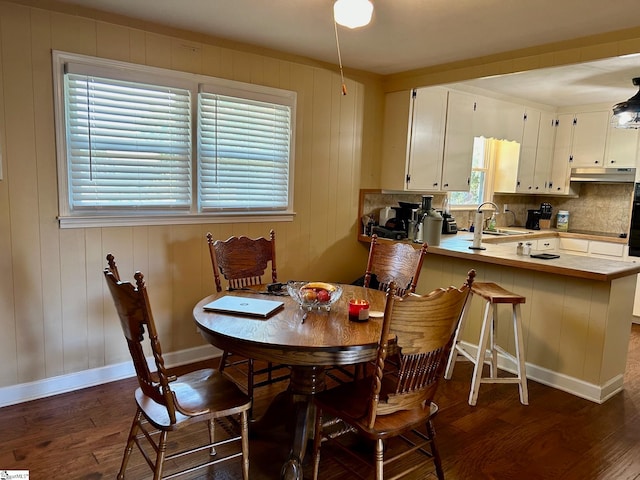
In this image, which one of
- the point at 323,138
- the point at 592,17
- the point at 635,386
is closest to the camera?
the point at 592,17

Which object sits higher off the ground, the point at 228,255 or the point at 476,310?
the point at 228,255

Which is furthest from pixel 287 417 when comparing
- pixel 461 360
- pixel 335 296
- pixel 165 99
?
pixel 165 99

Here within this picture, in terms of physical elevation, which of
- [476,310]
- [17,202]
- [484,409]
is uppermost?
[17,202]

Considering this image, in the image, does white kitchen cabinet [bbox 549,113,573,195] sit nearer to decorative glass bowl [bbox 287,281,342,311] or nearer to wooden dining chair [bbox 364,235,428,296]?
wooden dining chair [bbox 364,235,428,296]

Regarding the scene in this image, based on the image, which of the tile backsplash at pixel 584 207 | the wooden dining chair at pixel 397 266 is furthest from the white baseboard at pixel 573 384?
the tile backsplash at pixel 584 207

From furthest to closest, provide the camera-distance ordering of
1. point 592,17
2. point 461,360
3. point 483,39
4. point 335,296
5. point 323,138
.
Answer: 1. point 323,138
2. point 461,360
3. point 483,39
4. point 592,17
5. point 335,296

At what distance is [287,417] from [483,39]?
2.75 metres

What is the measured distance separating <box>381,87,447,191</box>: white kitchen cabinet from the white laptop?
231 cm

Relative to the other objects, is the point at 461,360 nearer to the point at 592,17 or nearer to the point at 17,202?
the point at 592,17


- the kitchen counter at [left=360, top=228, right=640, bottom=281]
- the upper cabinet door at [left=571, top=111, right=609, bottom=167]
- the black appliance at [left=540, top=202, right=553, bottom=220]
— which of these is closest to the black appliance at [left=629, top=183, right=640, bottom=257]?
the upper cabinet door at [left=571, top=111, right=609, bottom=167]

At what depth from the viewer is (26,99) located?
2604mm

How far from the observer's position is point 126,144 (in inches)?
116

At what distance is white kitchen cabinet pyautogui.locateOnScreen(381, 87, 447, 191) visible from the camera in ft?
13.4

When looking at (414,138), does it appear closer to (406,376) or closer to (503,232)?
(503,232)
